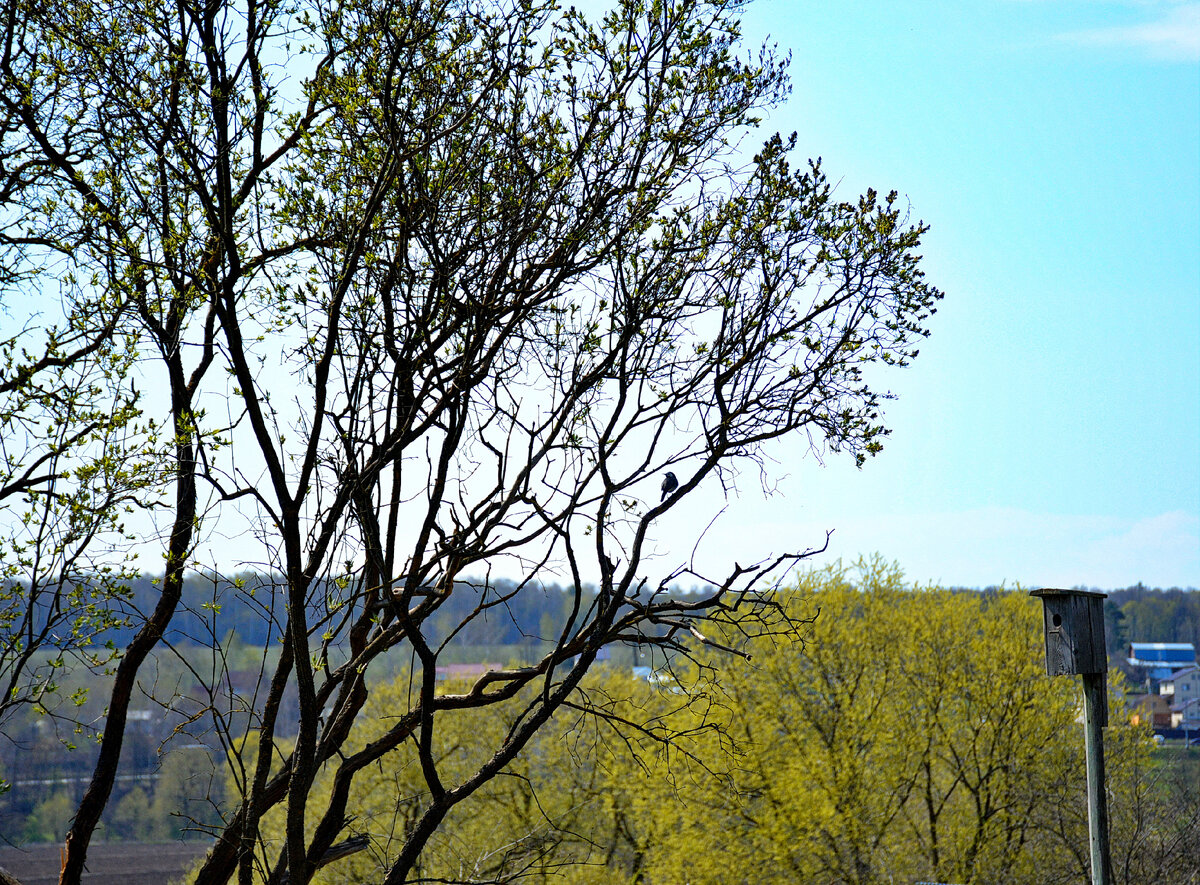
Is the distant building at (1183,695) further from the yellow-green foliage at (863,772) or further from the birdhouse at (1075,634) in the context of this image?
the birdhouse at (1075,634)

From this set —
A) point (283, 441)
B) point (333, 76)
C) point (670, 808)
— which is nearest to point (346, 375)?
point (283, 441)

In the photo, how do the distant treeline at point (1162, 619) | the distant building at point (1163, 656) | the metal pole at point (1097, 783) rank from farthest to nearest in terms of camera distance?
the distant treeline at point (1162, 619) → the distant building at point (1163, 656) → the metal pole at point (1097, 783)

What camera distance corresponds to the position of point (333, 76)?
14.0 ft

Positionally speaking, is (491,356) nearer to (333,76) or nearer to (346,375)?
(346,375)

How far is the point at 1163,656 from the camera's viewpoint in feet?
190

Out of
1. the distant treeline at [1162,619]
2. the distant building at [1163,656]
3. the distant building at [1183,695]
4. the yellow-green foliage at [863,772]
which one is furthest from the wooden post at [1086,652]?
the distant treeline at [1162,619]

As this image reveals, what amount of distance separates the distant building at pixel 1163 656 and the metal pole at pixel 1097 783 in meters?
54.7

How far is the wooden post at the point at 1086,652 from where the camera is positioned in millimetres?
5926

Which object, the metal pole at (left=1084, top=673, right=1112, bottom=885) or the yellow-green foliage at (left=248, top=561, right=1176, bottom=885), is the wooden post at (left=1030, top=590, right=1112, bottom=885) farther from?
the yellow-green foliage at (left=248, top=561, right=1176, bottom=885)

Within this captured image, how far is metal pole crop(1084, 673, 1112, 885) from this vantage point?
581cm

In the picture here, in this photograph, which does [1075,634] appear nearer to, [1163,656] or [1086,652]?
[1086,652]

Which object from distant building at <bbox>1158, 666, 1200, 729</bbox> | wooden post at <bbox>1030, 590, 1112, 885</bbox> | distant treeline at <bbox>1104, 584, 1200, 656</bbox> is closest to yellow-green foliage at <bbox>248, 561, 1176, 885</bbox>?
wooden post at <bbox>1030, 590, 1112, 885</bbox>

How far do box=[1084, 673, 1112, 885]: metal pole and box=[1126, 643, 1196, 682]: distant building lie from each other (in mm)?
54706

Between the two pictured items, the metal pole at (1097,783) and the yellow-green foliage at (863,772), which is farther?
the yellow-green foliage at (863,772)
